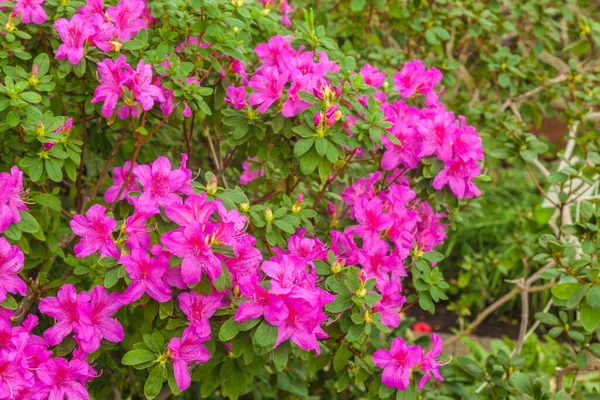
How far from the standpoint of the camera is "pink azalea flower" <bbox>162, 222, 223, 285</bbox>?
4.82 ft

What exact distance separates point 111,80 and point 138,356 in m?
0.63

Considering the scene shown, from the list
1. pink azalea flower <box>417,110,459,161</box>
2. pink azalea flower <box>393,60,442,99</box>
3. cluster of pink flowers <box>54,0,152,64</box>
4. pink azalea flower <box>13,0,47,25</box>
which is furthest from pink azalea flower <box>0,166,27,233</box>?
pink azalea flower <box>393,60,442,99</box>

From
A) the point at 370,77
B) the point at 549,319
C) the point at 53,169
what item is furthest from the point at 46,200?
the point at 549,319

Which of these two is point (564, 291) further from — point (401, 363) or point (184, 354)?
point (184, 354)

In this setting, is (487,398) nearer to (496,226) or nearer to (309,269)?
(309,269)

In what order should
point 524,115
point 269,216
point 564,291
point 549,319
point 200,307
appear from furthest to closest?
point 524,115
point 549,319
point 564,291
point 269,216
point 200,307

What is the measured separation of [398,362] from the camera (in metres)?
1.80

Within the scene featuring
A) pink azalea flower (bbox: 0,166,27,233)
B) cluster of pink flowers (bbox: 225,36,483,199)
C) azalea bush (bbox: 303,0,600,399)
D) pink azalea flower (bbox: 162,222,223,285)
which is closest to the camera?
pink azalea flower (bbox: 162,222,223,285)

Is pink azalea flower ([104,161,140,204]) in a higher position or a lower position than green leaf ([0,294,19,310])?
higher

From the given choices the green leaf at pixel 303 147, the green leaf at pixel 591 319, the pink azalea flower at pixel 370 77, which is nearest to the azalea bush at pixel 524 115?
the green leaf at pixel 591 319

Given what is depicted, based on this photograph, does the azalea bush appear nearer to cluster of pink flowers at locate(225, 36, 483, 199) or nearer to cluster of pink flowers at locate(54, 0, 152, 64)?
cluster of pink flowers at locate(225, 36, 483, 199)

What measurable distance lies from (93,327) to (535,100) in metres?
2.17

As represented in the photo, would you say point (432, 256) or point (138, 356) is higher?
point (432, 256)

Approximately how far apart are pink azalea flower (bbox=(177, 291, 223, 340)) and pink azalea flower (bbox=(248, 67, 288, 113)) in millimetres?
506
